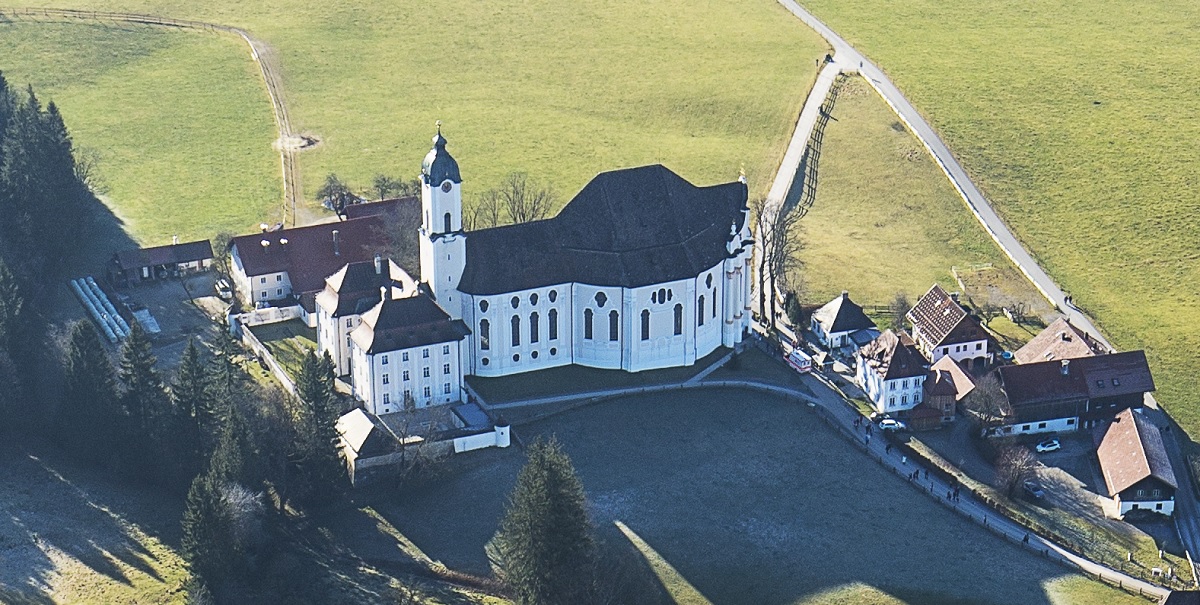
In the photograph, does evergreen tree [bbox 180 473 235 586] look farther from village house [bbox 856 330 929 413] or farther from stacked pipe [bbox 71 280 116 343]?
village house [bbox 856 330 929 413]

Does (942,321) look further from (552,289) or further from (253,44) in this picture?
(253,44)

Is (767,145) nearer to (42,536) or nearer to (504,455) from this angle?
(504,455)

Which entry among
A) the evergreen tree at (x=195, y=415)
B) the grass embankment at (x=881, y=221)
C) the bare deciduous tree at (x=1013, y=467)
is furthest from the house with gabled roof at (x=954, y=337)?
the evergreen tree at (x=195, y=415)

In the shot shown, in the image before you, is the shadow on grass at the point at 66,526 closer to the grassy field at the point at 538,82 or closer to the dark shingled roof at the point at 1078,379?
the grassy field at the point at 538,82

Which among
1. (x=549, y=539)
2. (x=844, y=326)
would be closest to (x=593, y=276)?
(x=844, y=326)

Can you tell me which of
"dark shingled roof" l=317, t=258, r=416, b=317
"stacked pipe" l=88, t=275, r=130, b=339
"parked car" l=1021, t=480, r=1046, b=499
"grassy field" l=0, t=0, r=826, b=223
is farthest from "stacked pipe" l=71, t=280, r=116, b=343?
"parked car" l=1021, t=480, r=1046, b=499

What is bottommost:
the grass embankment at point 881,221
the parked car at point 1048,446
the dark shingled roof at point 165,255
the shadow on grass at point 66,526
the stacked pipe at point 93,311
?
the shadow on grass at point 66,526
